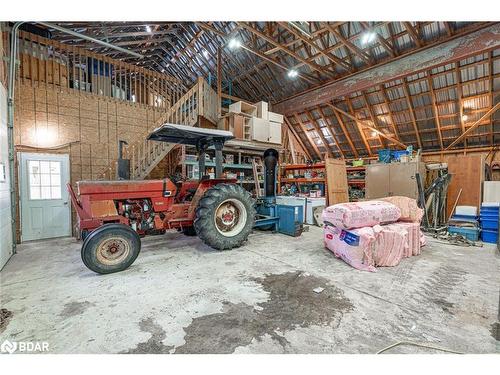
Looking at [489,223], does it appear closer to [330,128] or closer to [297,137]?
[330,128]

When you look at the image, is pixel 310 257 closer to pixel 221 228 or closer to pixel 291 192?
pixel 221 228

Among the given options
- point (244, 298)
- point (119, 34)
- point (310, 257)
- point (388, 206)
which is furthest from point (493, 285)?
point (119, 34)

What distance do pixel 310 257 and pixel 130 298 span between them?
2727mm

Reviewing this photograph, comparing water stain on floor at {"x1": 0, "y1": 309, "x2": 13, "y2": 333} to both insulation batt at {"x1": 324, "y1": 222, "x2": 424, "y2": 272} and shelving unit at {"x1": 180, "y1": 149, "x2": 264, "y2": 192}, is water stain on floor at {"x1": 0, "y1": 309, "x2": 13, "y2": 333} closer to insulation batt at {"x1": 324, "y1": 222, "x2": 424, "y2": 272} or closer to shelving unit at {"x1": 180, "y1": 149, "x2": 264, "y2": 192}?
insulation batt at {"x1": 324, "y1": 222, "x2": 424, "y2": 272}

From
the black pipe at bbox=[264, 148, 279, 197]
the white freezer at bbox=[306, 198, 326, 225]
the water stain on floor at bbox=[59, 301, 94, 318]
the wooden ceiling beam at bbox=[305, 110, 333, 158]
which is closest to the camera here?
the water stain on floor at bbox=[59, 301, 94, 318]

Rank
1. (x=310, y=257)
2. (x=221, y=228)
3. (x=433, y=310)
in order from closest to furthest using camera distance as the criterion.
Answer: (x=433, y=310)
(x=310, y=257)
(x=221, y=228)

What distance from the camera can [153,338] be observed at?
185cm

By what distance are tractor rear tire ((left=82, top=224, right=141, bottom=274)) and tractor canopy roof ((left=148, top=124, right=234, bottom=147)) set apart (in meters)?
1.72

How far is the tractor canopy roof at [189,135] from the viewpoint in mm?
3812

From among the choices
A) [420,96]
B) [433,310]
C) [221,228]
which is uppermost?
[420,96]

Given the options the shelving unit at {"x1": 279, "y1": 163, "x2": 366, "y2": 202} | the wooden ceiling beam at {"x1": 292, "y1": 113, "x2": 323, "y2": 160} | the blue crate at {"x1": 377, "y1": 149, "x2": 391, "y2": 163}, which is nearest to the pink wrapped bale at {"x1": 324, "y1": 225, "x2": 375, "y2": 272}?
the shelving unit at {"x1": 279, "y1": 163, "x2": 366, "y2": 202}

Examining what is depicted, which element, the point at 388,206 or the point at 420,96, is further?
the point at 420,96

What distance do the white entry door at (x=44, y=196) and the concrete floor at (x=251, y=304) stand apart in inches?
67.5

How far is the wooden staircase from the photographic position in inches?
244
